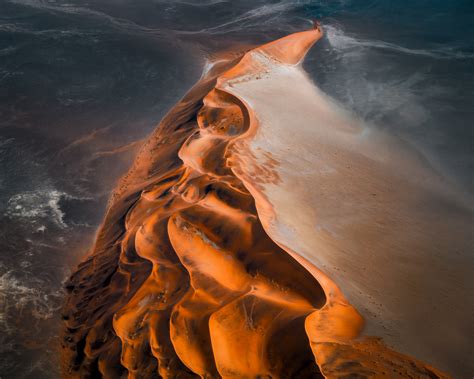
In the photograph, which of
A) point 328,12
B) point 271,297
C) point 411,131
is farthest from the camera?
point 328,12

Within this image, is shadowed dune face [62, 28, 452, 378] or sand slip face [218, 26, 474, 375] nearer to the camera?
shadowed dune face [62, 28, 452, 378]

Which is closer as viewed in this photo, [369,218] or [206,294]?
[206,294]

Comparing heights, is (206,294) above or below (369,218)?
below

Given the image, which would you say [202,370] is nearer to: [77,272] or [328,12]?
[77,272]

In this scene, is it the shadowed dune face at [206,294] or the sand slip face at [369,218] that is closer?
the shadowed dune face at [206,294]

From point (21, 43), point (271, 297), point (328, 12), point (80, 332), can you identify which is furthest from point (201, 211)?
point (328, 12)

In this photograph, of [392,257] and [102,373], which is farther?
[392,257]

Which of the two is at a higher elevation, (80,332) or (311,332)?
(311,332)

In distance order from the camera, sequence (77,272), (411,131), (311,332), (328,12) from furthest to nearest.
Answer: (328,12)
(411,131)
(77,272)
(311,332)
